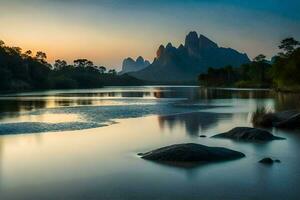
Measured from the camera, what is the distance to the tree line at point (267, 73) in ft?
313

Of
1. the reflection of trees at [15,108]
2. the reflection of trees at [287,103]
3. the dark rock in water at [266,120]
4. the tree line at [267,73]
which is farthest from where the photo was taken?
the tree line at [267,73]

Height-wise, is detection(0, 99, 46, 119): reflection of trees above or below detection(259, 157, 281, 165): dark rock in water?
above

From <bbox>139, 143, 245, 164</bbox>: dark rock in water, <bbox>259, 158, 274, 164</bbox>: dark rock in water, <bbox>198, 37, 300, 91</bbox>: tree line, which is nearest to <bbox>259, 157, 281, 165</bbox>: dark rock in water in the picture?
<bbox>259, 158, 274, 164</bbox>: dark rock in water

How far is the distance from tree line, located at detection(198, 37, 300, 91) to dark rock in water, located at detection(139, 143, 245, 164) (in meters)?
79.5

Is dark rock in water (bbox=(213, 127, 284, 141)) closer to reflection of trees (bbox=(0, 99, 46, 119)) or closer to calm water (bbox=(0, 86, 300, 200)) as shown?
calm water (bbox=(0, 86, 300, 200))

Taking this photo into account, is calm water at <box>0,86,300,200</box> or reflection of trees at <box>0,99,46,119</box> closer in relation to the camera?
calm water at <box>0,86,300,200</box>

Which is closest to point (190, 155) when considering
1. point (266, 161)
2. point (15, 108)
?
point (266, 161)

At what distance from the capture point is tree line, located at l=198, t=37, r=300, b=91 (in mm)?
95438

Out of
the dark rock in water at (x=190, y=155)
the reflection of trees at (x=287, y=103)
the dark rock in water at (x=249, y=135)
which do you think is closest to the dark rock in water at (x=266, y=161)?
the dark rock in water at (x=190, y=155)

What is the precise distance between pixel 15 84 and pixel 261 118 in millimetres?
143320

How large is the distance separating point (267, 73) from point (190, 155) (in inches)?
5107

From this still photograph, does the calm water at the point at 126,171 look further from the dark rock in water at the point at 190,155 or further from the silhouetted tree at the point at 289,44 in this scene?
the silhouetted tree at the point at 289,44

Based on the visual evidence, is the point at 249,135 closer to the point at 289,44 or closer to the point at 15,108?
the point at 15,108

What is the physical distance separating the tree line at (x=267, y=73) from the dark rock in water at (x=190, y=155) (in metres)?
79.5
